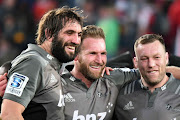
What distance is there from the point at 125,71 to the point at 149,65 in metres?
0.41

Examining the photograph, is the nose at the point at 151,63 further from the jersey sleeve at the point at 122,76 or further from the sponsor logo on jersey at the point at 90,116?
the sponsor logo on jersey at the point at 90,116

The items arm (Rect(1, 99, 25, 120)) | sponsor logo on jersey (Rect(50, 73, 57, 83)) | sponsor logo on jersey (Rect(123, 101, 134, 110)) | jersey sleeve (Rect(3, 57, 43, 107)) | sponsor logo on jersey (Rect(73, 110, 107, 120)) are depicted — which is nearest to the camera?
arm (Rect(1, 99, 25, 120))

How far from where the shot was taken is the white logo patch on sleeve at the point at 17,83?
113 inches

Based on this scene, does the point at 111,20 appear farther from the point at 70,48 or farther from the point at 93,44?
the point at 70,48

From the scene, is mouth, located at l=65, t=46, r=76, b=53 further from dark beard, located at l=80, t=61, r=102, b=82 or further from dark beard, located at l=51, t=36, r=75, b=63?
dark beard, located at l=80, t=61, r=102, b=82

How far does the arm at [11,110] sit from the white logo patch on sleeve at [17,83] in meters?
0.09

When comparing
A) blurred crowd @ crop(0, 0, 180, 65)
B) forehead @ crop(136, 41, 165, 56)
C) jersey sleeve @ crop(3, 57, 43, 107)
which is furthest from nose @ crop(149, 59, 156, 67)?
blurred crowd @ crop(0, 0, 180, 65)

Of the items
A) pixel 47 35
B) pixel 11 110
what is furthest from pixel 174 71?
pixel 11 110

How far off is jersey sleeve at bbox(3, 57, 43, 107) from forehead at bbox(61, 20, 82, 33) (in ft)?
1.79

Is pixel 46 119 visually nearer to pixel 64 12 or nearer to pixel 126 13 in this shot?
pixel 64 12

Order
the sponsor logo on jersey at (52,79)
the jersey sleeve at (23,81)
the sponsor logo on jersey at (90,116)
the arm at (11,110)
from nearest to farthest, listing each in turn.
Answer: the arm at (11,110) → the jersey sleeve at (23,81) → the sponsor logo on jersey at (52,79) → the sponsor logo on jersey at (90,116)

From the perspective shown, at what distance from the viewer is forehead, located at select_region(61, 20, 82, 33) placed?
11.0 ft

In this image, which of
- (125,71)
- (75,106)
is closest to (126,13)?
(125,71)

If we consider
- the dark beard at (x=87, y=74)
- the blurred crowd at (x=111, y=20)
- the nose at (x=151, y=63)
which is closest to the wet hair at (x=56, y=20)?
the dark beard at (x=87, y=74)
